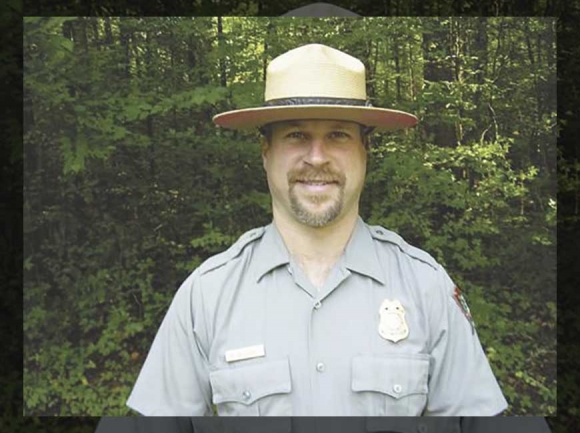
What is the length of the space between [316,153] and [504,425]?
95 cm

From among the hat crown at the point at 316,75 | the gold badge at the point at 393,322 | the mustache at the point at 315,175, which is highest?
the hat crown at the point at 316,75

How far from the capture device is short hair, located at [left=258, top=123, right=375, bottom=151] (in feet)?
8.04

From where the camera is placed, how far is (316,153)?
92.9 inches

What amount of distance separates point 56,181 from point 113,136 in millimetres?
218

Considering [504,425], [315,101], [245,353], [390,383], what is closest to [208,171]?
[315,101]

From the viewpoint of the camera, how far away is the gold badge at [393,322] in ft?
7.88

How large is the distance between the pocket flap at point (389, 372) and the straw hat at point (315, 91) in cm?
64

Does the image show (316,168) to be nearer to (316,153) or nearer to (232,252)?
(316,153)

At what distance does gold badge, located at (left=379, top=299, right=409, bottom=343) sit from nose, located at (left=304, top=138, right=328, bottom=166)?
430 millimetres

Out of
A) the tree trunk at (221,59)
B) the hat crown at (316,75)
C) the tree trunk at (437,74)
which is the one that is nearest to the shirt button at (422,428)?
the tree trunk at (437,74)

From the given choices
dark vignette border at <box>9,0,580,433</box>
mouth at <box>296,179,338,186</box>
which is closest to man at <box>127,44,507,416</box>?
mouth at <box>296,179,338,186</box>

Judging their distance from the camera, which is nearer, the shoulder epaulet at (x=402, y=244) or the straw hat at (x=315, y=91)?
the straw hat at (x=315, y=91)

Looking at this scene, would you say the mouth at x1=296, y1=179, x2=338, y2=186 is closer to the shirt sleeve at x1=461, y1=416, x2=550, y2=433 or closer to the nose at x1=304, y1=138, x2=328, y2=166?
the nose at x1=304, y1=138, x2=328, y2=166

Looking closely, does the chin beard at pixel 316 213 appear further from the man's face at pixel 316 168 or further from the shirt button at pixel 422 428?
the shirt button at pixel 422 428
